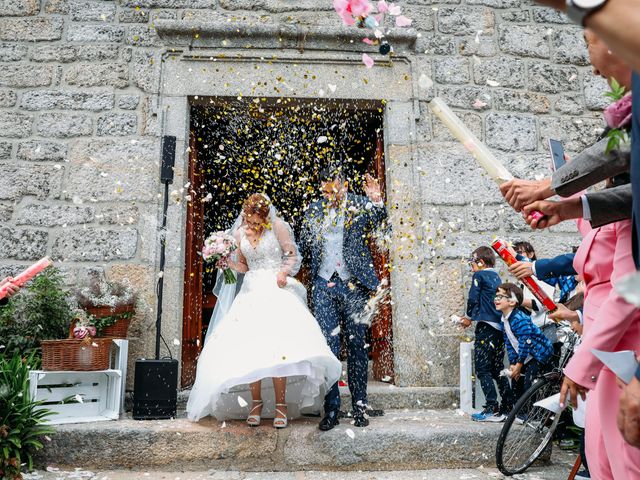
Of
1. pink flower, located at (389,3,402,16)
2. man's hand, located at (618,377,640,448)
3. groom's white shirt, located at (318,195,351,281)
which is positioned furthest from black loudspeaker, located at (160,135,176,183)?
man's hand, located at (618,377,640,448)

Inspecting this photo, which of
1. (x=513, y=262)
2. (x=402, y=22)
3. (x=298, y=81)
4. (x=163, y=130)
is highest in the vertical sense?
(x=402, y=22)

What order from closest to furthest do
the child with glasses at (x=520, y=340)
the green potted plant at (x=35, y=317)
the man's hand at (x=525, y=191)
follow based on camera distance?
the man's hand at (x=525, y=191), the child with glasses at (x=520, y=340), the green potted plant at (x=35, y=317)

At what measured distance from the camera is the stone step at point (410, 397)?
4699mm

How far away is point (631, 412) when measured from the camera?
1.07 meters

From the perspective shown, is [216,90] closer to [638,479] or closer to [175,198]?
[175,198]

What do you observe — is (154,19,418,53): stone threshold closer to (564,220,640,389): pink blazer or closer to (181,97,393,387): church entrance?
(181,97,393,387): church entrance

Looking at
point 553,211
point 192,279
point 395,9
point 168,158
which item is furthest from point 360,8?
point 553,211

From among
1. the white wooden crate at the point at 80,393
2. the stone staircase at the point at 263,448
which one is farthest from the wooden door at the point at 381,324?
the white wooden crate at the point at 80,393

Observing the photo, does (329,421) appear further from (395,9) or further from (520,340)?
(395,9)

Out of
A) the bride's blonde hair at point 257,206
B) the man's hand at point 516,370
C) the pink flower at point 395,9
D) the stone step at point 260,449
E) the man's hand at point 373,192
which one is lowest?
the stone step at point 260,449

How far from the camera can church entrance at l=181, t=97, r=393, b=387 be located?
5.30 metres

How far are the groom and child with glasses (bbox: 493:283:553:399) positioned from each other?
1.01 m

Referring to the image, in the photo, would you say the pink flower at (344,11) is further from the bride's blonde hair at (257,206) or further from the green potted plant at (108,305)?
the green potted plant at (108,305)

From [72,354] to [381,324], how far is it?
2741 mm
